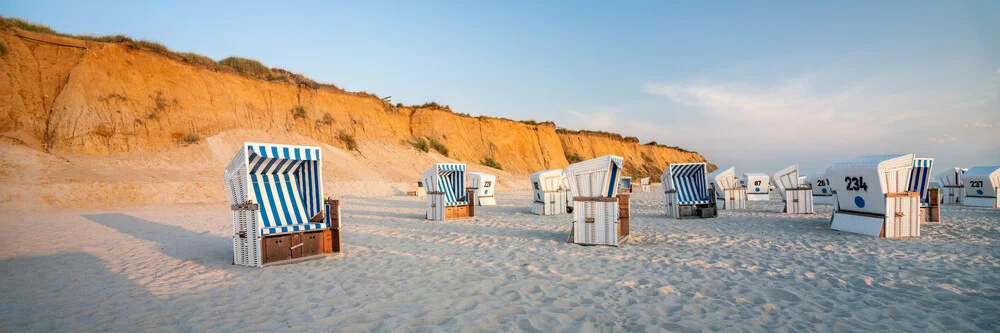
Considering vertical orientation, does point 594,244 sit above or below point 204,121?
below

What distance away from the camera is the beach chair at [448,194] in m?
13.3

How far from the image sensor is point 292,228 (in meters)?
7.06

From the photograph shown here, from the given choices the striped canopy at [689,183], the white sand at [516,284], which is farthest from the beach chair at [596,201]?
the striped canopy at [689,183]

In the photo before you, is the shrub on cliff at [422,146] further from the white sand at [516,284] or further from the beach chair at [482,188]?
the white sand at [516,284]

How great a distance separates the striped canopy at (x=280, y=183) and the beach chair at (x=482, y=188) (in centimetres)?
1172

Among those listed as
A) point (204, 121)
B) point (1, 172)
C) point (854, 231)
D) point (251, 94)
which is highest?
point (251, 94)

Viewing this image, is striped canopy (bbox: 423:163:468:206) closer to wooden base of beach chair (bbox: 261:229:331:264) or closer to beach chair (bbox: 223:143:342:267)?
beach chair (bbox: 223:143:342:267)

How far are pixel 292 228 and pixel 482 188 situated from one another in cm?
1335

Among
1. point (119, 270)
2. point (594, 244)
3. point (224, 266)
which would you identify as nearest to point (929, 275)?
point (594, 244)

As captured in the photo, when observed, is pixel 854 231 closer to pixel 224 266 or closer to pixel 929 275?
pixel 929 275

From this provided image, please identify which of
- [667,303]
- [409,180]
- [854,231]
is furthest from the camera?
[409,180]

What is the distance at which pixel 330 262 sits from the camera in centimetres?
700

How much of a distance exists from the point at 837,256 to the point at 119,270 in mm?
11335

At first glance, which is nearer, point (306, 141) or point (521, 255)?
point (521, 255)
